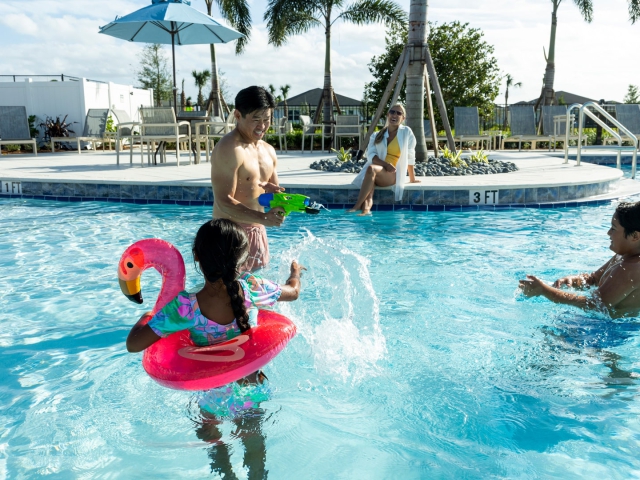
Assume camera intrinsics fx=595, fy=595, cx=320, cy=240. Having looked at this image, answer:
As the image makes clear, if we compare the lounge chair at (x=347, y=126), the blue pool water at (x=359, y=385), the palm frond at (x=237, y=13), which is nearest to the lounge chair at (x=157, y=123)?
the lounge chair at (x=347, y=126)

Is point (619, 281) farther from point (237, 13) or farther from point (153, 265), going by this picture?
point (237, 13)

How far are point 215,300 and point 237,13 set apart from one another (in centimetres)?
2060

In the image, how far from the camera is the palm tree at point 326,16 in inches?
722

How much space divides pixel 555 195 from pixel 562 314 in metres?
5.20

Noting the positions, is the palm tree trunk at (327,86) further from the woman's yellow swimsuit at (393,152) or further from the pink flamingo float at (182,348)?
the pink flamingo float at (182,348)

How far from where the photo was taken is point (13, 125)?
601 inches

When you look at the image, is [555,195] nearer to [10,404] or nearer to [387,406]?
[387,406]

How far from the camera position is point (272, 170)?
141 inches

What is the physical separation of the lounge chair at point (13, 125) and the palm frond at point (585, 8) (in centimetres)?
1943

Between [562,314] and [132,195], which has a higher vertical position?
[132,195]

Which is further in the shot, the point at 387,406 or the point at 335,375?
the point at 335,375

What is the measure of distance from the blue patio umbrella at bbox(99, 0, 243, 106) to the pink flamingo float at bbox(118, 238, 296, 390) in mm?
9698

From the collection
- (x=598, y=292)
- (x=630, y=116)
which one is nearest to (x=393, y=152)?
(x=598, y=292)

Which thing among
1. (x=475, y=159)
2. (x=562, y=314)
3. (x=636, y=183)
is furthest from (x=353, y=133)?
(x=562, y=314)
